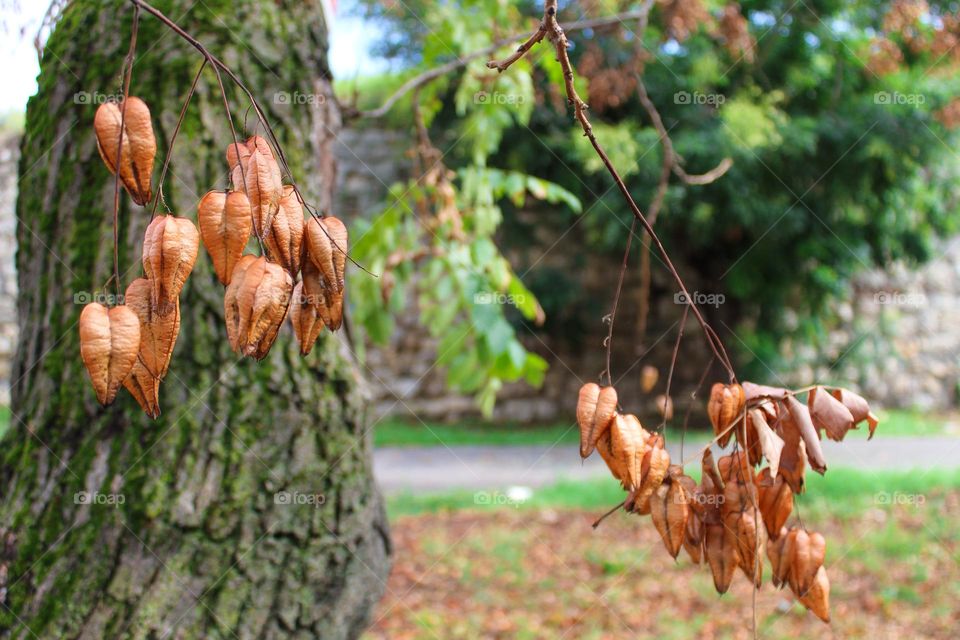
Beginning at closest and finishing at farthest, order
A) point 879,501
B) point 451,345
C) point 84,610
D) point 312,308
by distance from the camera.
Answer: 1. point 312,308
2. point 84,610
3. point 451,345
4. point 879,501

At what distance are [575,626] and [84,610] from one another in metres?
2.04

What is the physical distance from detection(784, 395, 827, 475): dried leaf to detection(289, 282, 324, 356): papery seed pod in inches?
20.8

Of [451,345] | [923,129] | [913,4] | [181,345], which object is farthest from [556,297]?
[181,345]

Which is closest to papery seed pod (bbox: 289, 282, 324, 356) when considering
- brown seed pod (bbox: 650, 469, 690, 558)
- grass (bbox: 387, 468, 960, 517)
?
brown seed pod (bbox: 650, 469, 690, 558)

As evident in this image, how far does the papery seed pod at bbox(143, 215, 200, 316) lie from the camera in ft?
2.23

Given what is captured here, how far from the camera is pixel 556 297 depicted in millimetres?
6742

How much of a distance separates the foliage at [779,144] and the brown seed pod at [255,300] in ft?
16.2

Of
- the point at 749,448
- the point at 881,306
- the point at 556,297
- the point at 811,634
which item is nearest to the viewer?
the point at 749,448

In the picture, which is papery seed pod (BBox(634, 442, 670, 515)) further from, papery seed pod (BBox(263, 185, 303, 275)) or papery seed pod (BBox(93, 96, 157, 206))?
papery seed pod (BBox(93, 96, 157, 206))

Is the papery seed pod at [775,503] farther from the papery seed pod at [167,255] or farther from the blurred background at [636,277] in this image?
the blurred background at [636,277]

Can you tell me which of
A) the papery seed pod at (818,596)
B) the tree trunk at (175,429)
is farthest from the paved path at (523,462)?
the papery seed pod at (818,596)

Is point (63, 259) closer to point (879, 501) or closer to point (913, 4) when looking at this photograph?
point (913, 4)

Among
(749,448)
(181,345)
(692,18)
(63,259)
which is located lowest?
(749,448)

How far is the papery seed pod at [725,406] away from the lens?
36.6 inches
